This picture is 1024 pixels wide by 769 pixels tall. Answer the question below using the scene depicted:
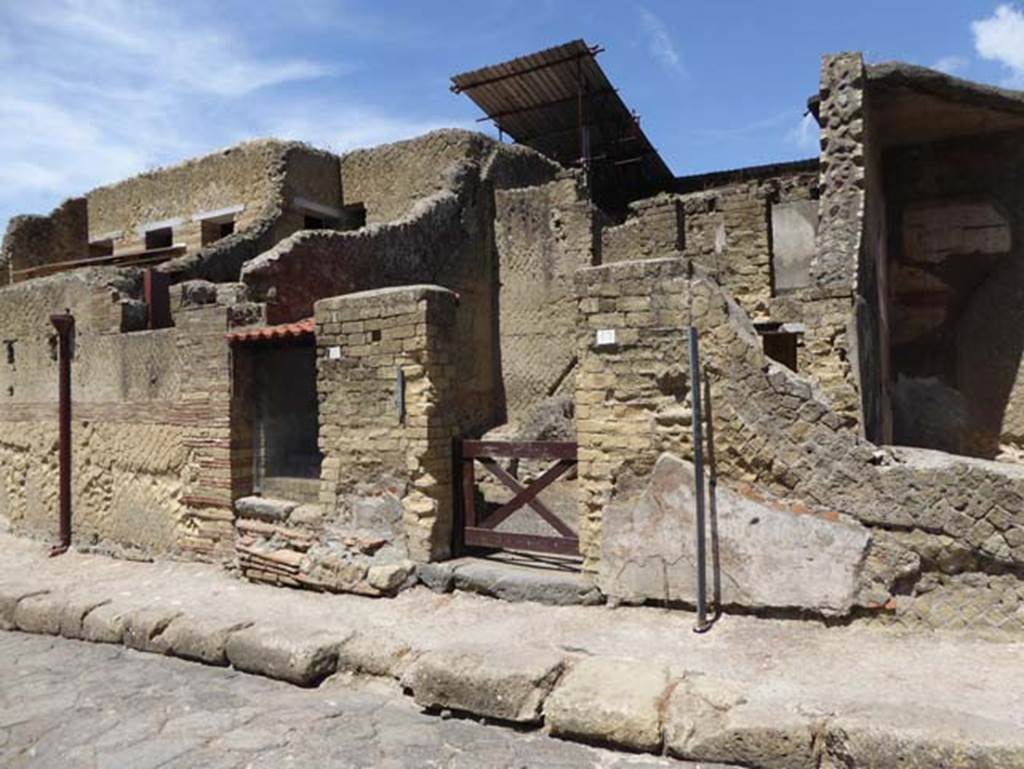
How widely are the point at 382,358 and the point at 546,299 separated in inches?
309

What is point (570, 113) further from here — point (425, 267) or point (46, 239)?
point (46, 239)

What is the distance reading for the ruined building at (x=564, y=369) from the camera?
199 inches

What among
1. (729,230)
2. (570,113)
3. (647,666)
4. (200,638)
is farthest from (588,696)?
(570,113)

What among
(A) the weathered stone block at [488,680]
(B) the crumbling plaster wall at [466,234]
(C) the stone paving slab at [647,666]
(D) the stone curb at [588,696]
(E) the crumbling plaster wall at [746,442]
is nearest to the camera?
(D) the stone curb at [588,696]

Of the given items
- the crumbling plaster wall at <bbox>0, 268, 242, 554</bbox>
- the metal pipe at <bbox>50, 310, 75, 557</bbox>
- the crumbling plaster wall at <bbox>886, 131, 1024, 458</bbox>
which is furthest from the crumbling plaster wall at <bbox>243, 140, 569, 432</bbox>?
the crumbling plaster wall at <bbox>886, 131, 1024, 458</bbox>

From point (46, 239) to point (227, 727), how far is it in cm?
1556

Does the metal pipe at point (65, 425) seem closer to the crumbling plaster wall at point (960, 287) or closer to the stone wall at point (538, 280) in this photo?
the stone wall at point (538, 280)

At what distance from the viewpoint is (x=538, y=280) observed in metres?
14.4

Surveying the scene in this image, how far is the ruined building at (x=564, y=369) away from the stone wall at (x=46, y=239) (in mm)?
87

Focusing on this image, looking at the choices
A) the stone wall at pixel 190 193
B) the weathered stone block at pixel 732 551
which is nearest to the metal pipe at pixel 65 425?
the stone wall at pixel 190 193

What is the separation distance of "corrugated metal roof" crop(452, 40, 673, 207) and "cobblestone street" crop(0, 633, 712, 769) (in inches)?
561

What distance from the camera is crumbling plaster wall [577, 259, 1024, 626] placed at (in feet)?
15.3

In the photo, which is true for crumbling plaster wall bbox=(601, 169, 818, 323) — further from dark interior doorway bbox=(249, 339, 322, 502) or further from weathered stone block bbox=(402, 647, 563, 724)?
weathered stone block bbox=(402, 647, 563, 724)

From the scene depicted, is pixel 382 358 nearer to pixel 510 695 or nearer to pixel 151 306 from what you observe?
pixel 510 695
